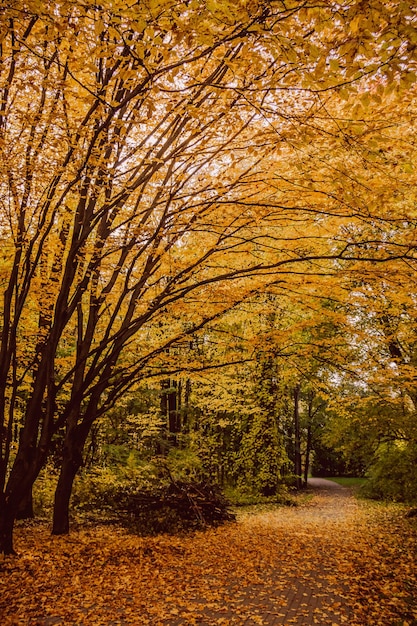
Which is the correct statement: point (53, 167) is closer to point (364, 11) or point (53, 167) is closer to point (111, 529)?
point (364, 11)

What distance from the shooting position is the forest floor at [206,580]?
197 inches

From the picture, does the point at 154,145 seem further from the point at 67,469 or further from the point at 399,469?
the point at 399,469

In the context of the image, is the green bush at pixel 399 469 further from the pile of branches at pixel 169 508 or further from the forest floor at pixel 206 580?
the pile of branches at pixel 169 508

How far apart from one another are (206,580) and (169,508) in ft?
14.9

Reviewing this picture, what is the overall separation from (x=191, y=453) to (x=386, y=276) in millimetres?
12463

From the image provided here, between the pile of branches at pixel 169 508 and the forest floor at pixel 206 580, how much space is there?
61cm

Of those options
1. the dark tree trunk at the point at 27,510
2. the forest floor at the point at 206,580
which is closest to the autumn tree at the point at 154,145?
the forest floor at the point at 206,580

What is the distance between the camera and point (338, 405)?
37.6ft

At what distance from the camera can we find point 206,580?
6398 millimetres

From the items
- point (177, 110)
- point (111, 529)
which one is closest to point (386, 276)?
point (177, 110)

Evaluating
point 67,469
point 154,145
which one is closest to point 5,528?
point 67,469

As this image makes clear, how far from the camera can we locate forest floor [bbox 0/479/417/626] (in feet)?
16.5

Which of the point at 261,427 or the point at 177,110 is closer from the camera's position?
the point at 177,110

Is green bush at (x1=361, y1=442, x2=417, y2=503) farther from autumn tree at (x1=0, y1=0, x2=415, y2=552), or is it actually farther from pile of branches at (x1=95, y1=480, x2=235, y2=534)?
autumn tree at (x1=0, y1=0, x2=415, y2=552)
